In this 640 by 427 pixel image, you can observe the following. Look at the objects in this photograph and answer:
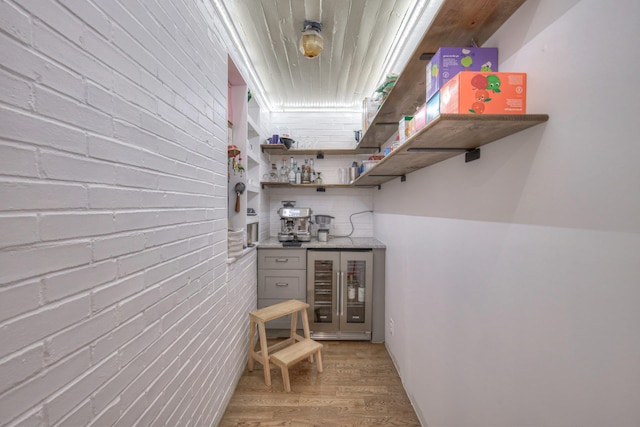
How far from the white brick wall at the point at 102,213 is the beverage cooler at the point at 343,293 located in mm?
1449

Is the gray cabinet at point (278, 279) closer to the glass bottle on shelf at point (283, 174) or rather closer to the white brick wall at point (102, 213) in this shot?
the glass bottle on shelf at point (283, 174)

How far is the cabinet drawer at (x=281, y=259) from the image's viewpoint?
2.72 meters

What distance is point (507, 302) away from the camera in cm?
92

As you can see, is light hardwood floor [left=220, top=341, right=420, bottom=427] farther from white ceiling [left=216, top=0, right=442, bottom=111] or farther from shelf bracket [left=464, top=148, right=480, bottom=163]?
white ceiling [left=216, top=0, right=442, bottom=111]

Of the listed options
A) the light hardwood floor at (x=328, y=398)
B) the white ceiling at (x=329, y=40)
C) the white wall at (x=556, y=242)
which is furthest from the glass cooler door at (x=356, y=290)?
the white ceiling at (x=329, y=40)

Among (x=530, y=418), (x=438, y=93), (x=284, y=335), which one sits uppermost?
(x=438, y=93)

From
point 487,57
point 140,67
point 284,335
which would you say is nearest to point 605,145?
point 487,57

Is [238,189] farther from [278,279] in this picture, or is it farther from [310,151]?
[310,151]

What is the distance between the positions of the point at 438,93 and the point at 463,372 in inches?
48.4

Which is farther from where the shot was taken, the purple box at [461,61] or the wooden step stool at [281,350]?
the wooden step stool at [281,350]

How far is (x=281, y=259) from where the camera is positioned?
2.73m

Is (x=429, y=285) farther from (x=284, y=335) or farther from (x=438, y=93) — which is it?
(x=284, y=335)

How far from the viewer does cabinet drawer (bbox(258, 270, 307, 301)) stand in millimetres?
2717

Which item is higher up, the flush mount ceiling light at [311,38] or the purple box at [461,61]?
the flush mount ceiling light at [311,38]
